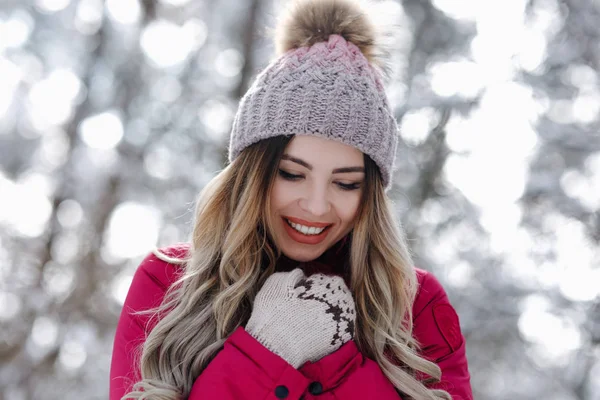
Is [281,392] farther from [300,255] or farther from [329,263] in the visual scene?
[329,263]

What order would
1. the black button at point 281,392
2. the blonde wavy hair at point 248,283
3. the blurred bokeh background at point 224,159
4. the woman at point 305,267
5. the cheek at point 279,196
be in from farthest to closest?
the blurred bokeh background at point 224,159, the cheek at point 279,196, the blonde wavy hair at point 248,283, the woman at point 305,267, the black button at point 281,392

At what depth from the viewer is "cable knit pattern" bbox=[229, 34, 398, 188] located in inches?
72.6

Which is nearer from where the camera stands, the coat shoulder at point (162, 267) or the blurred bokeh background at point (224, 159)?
the coat shoulder at point (162, 267)

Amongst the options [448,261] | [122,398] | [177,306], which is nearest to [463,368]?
[177,306]

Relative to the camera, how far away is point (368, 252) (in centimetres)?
209

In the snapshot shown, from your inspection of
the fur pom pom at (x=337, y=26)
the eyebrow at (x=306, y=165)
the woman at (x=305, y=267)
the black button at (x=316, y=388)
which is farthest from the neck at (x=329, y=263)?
the fur pom pom at (x=337, y=26)

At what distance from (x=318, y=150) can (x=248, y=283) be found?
1.56ft

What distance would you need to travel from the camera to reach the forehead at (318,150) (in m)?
1.86

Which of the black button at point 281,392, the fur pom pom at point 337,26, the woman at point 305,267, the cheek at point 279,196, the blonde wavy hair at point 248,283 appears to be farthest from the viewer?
the fur pom pom at point 337,26

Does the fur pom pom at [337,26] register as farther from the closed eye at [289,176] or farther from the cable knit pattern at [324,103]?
the closed eye at [289,176]

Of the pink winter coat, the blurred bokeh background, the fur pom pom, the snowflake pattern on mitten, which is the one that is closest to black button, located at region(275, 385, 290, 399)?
the pink winter coat

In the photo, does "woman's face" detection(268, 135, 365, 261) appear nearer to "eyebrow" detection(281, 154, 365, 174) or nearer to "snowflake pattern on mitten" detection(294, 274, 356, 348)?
"eyebrow" detection(281, 154, 365, 174)

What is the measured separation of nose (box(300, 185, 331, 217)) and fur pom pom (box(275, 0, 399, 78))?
513 millimetres

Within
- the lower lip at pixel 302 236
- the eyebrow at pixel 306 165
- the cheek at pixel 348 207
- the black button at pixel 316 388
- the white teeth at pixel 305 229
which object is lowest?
the black button at pixel 316 388
